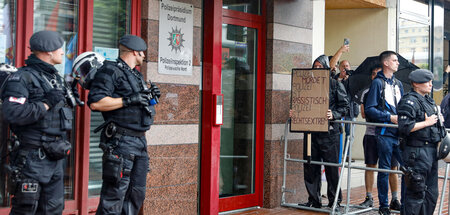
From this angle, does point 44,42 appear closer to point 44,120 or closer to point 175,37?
point 44,120

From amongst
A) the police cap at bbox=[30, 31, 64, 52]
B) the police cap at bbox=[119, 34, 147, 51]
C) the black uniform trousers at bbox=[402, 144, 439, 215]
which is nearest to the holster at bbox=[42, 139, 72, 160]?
the police cap at bbox=[30, 31, 64, 52]

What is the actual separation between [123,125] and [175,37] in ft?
6.15

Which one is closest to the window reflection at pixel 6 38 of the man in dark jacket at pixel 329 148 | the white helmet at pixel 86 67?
the white helmet at pixel 86 67

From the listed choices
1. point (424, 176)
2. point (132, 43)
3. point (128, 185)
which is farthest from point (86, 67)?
point (424, 176)

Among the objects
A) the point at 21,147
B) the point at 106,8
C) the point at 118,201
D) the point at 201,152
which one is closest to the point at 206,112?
the point at 201,152

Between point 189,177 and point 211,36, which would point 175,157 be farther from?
point 211,36

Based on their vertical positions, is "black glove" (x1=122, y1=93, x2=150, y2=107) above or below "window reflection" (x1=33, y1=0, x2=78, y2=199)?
below

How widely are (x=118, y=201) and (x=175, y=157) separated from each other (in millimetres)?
1665

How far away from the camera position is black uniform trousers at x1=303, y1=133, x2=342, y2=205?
7770 mm

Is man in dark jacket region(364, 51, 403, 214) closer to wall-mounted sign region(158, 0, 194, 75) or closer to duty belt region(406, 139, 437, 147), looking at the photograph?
duty belt region(406, 139, 437, 147)

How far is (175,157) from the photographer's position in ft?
21.9

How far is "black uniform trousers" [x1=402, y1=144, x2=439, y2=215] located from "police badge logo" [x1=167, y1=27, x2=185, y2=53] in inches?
111

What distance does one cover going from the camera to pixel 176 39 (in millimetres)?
6730

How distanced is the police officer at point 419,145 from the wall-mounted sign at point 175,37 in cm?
253
